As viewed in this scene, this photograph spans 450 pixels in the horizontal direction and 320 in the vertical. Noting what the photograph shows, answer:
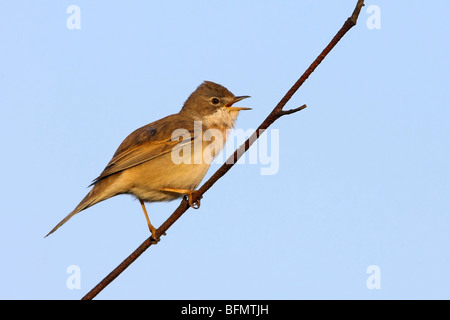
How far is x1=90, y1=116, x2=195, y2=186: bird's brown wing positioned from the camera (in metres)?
6.34

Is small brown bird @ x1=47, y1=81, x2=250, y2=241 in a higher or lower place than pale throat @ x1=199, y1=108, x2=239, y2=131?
lower

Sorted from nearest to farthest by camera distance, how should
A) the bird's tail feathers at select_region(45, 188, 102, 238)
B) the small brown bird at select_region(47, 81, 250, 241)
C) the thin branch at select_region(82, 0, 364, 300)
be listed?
the thin branch at select_region(82, 0, 364, 300)
the bird's tail feathers at select_region(45, 188, 102, 238)
the small brown bird at select_region(47, 81, 250, 241)

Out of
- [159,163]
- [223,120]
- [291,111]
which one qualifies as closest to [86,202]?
[159,163]

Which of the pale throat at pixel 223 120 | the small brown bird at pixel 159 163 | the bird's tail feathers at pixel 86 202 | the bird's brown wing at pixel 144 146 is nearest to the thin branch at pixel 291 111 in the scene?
the small brown bird at pixel 159 163

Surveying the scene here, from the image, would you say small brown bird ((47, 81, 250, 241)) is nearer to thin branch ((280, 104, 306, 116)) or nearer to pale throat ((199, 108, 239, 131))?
pale throat ((199, 108, 239, 131))

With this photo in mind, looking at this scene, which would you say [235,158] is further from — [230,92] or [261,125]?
[230,92]

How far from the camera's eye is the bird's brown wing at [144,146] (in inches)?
249

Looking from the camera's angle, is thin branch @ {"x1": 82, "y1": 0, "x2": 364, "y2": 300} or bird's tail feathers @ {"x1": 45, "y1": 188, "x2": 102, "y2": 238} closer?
thin branch @ {"x1": 82, "y1": 0, "x2": 364, "y2": 300}

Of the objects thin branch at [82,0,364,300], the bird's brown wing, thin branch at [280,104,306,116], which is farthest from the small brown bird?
thin branch at [280,104,306,116]

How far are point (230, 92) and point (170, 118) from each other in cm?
82

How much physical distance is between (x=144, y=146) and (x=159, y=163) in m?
0.28
